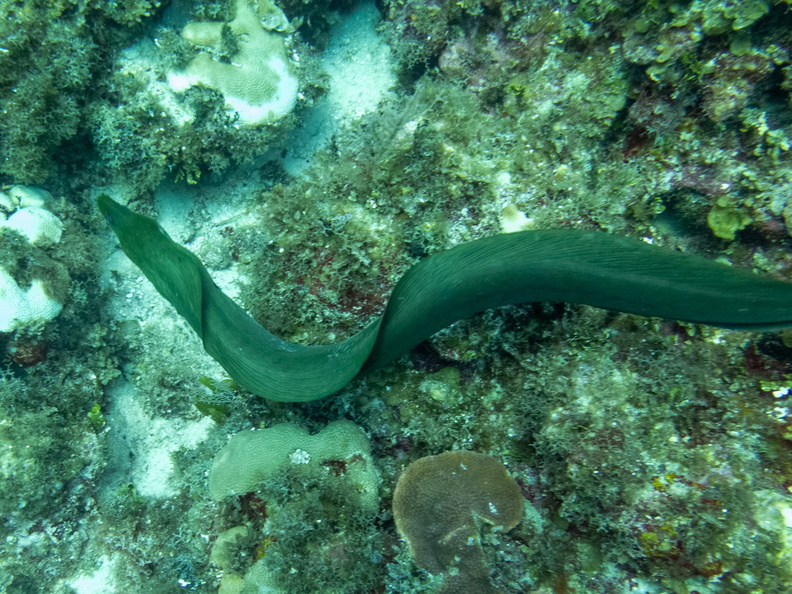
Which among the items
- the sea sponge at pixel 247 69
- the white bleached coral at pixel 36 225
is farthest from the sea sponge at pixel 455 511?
the white bleached coral at pixel 36 225

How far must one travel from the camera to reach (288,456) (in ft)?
11.0

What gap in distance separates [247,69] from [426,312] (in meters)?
3.76

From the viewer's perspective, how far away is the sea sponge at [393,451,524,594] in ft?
8.95

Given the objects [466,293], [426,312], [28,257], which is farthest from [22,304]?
[466,293]

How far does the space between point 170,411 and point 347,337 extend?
3.11 m

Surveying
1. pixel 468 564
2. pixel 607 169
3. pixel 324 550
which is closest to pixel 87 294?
pixel 324 550

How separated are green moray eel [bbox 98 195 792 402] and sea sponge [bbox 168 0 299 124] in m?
1.94

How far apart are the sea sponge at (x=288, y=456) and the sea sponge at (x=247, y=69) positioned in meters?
3.65

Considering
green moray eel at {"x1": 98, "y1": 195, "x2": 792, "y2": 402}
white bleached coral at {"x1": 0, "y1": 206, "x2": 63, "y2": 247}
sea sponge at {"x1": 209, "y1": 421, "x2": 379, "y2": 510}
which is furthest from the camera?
white bleached coral at {"x1": 0, "y1": 206, "x2": 63, "y2": 247}

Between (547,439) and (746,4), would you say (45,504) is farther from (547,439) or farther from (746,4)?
(746,4)

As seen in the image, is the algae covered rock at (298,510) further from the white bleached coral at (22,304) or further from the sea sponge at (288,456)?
the white bleached coral at (22,304)

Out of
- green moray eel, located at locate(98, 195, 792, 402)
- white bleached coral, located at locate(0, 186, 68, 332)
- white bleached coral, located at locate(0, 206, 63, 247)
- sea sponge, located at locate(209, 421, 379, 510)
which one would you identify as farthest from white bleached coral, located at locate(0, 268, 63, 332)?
sea sponge, located at locate(209, 421, 379, 510)

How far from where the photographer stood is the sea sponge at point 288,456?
3234 mm

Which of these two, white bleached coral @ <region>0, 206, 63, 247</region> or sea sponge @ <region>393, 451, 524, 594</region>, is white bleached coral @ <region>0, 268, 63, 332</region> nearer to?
white bleached coral @ <region>0, 206, 63, 247</region>
